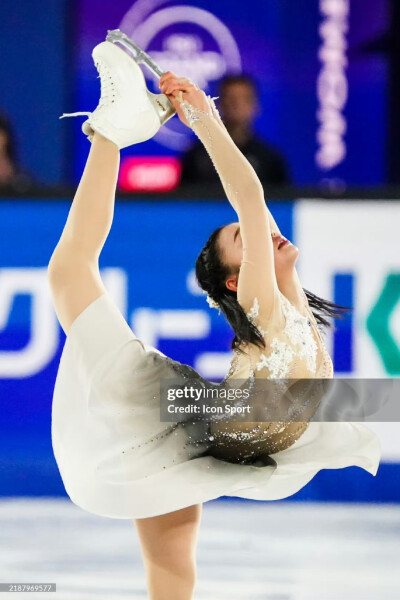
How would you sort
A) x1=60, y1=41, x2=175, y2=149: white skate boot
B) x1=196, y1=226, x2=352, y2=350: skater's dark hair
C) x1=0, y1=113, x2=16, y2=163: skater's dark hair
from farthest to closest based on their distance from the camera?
1. x1=0, y1=113, x2=16, y2=163: skater's dark hair
2. x1=60, y1=41, x2=175, y2=149: white skate boot
3. x1=196, y1=226, x2=352, y2=350: skater's dark hair

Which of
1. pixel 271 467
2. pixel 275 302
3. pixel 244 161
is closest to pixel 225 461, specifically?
pixel 271 467

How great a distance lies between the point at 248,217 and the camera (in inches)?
91.0

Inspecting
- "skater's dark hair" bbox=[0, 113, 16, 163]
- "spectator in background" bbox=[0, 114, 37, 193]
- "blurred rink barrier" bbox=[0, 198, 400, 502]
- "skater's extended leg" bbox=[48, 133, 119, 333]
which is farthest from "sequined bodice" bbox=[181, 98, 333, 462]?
"skater's dark hair" bbox=[0, 113, 16, 163]

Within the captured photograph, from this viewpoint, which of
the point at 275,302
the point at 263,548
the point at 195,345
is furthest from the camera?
the point at 195,345

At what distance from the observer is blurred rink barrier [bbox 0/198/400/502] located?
152 inches

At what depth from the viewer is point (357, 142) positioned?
23.3 ft

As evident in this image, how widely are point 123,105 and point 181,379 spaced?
24.9 inches

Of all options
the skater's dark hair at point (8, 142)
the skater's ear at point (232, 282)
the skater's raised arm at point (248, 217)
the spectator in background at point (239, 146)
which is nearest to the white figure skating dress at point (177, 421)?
the skater's raised arm at point (248, 217)

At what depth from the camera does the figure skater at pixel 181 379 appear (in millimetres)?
2305

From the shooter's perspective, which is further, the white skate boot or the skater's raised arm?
the white skate boot

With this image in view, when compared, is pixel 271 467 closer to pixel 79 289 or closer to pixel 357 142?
pixel 79 289

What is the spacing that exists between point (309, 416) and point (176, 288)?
1500mm

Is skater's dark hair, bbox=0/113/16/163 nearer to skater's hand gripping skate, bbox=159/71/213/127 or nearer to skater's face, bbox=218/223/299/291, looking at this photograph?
skater's hand gripping skate, bbox=159/71/213/127

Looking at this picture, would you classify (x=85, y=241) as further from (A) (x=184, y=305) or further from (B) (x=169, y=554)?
(A) (x=184, y=305)
